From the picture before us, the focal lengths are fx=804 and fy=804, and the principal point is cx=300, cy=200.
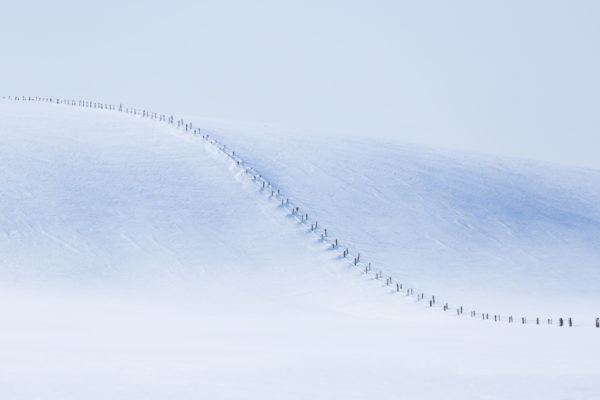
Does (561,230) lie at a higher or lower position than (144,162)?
lower

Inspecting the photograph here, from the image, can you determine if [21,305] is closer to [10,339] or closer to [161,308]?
[161,308]

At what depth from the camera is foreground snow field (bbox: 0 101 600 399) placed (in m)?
14.3

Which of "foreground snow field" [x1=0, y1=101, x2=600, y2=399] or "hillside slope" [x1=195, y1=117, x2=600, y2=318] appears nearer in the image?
"foreground snow field" [x1=0, y1=101, x2=600, y2=399]

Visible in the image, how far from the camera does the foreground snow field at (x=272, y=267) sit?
47.1 ft

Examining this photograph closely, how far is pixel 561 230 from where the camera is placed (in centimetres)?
5406

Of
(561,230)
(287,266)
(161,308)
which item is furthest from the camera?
(561,230)

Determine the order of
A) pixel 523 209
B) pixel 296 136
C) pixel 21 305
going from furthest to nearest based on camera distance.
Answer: pixel 296 136
pixel 523 209
pixel 21 305

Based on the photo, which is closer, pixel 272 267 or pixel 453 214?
pixel 272 267

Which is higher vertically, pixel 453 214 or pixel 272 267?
pixel 453 214

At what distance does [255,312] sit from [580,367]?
1913 cm

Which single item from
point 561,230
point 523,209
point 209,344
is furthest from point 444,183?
point 209,344

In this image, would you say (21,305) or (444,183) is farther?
(444,183)

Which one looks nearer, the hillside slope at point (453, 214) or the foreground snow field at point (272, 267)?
the foreground snow field at point (272, 267)

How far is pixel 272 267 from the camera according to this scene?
4169 cm
